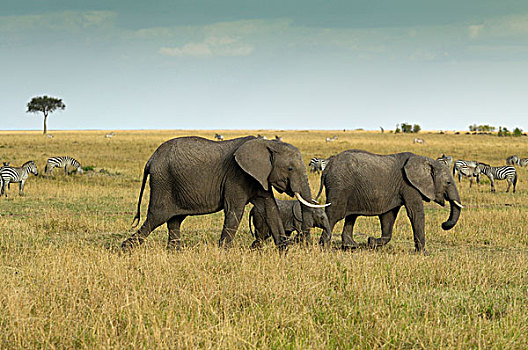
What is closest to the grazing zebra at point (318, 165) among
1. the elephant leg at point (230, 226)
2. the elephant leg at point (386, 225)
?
the elephant leg at point (386, 225)

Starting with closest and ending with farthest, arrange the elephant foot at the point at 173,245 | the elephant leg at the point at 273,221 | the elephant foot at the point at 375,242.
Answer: the elephant leg at the point at 273,221 → the elephant foot at the point at 173,245 → the elephant foot at the point at 375,242

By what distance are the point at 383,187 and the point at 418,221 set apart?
938mm

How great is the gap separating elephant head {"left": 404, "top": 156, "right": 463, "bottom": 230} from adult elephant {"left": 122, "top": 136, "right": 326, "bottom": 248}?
2.58m

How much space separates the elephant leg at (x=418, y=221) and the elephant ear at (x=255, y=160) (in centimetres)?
335

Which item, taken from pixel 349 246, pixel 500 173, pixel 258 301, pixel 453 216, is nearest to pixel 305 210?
pixel 349 246

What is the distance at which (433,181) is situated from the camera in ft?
34.3

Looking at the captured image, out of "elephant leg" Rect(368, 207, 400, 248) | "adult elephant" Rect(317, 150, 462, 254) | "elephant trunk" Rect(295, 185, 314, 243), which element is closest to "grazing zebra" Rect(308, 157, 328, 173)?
"elephant leg" Rect(368, 207, 400, 248)

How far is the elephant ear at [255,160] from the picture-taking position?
8391mm

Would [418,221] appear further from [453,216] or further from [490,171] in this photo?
[490,171]

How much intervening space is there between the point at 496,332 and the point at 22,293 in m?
5.01

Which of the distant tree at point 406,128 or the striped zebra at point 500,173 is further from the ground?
the distant tree at point 406,128

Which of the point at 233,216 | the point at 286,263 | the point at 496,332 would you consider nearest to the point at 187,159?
the point at 233,216

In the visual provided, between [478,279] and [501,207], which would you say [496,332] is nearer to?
[478,279]

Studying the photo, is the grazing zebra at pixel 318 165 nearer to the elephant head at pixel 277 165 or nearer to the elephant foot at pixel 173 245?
the elephant foot at pixel 173 245
